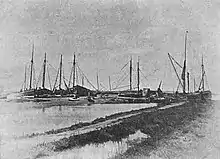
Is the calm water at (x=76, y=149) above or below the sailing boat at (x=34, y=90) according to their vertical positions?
below

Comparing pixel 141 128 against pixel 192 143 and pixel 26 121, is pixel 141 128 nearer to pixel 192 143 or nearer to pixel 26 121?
pixel 192 143

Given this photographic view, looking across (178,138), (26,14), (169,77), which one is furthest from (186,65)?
(26,14)

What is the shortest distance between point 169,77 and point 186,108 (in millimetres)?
940

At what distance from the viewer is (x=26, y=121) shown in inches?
142

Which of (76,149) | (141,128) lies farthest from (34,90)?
(141,128)

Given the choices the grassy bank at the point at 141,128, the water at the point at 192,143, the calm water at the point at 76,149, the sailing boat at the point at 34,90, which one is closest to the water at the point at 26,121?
the calm water at the point at 76,149

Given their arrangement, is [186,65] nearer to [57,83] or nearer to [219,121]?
[219,121]

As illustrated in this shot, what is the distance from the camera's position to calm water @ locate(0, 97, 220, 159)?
3.29m

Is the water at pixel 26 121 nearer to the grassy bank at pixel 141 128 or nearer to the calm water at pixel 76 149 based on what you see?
the calm water at pixel 76 149

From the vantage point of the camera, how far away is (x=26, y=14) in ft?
12.5

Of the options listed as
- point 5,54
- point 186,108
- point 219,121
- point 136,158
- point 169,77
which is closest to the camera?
point 136,158

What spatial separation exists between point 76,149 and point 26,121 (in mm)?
635

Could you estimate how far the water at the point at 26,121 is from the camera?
10.7 feet

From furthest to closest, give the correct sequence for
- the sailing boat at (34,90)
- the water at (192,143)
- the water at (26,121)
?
the sailing boat at (34,90) < the water at (192,143) < the water at (26,121)
